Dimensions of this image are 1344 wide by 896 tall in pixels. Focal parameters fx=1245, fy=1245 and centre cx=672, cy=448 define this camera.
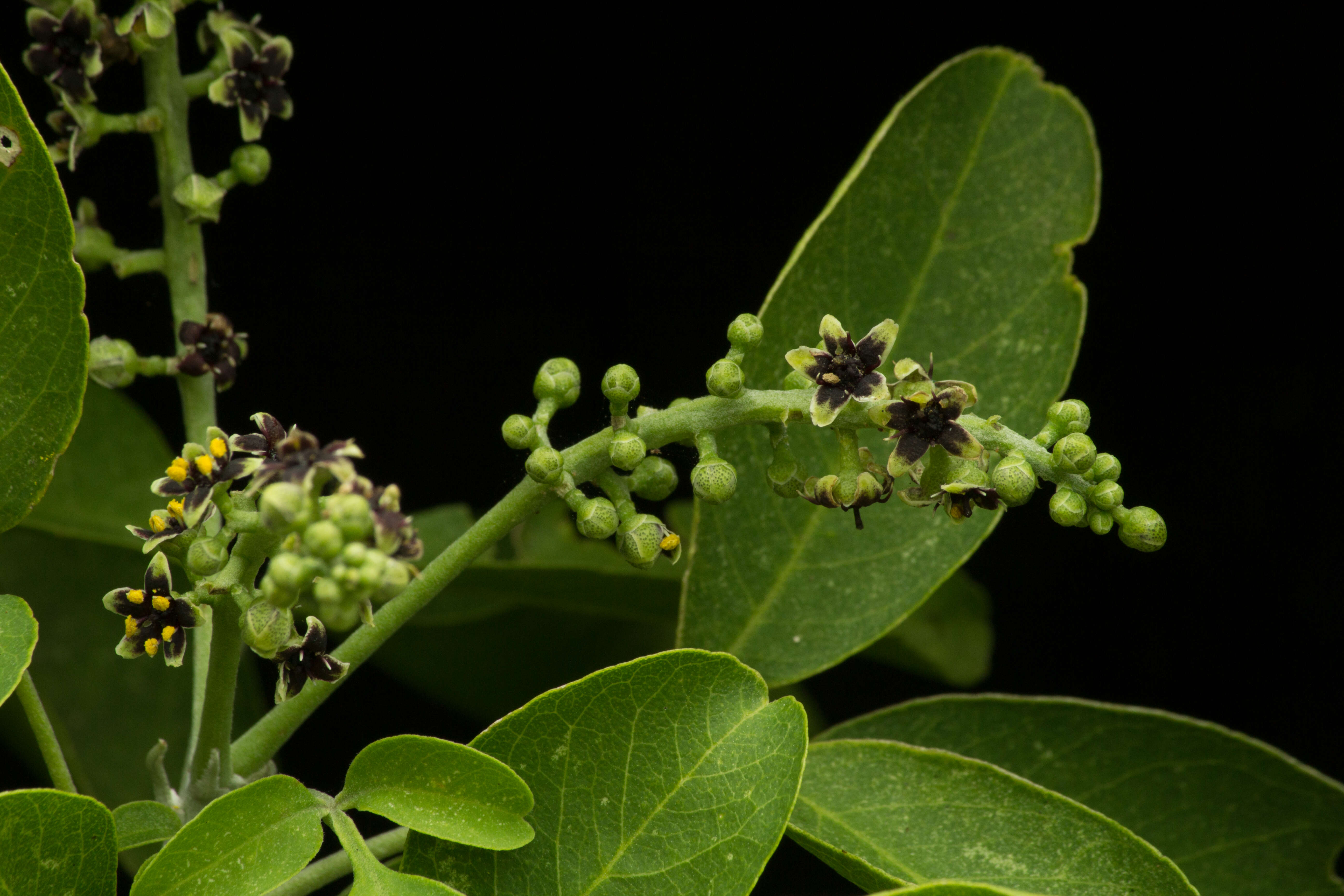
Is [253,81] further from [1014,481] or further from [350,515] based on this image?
[1014,481]

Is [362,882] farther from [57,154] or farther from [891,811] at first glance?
[57,154]

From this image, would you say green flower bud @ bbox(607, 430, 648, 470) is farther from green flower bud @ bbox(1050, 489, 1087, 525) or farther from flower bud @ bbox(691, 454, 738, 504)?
green flower bud @ bbox(1050, 489, 1087, 525)

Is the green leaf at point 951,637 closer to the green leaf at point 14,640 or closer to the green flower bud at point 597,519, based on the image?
the green flower bud at point 597,519

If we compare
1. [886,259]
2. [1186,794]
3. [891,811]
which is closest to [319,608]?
[891,811]

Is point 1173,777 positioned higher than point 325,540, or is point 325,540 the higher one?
point 325,540

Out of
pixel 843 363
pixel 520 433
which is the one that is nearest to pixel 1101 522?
pixel 843 363

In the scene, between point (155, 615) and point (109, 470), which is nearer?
point (155, 615)
